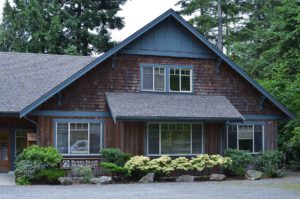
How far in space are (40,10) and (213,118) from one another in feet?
69.2

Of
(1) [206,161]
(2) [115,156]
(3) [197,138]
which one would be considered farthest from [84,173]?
(3) [197,138]

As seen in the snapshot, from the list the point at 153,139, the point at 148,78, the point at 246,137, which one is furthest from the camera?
the point at 246,137

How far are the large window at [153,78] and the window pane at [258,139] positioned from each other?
15.8 feet

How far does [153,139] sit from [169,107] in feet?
5.09

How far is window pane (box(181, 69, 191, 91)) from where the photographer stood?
25703 mm

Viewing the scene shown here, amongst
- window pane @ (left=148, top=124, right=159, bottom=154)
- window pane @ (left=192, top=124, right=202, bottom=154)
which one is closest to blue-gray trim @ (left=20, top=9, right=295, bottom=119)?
window pane @ (left=192, top=124, right=202, bottom=154)

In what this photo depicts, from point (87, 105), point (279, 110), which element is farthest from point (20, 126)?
point (279, 110)

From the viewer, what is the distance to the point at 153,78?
2528 centimetres

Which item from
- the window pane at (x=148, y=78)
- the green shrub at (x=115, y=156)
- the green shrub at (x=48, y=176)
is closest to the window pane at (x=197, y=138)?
the window pane at (x=148, y=78)

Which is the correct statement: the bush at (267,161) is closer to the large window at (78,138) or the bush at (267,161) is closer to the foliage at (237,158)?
the foliage at (237,158)

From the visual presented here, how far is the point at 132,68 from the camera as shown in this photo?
24781 millimetres

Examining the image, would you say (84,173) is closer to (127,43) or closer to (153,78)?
(153,78)

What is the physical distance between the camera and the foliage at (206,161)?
23694mm

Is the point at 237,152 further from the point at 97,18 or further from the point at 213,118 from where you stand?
the point at 97,18
